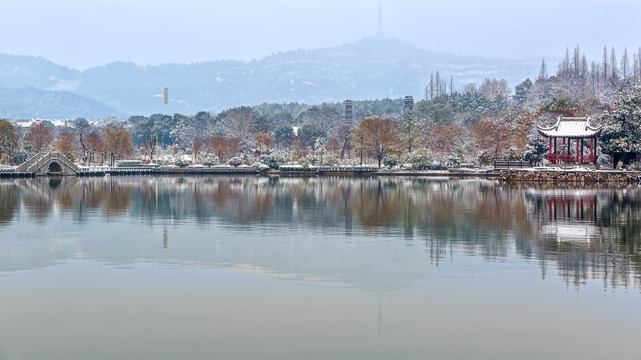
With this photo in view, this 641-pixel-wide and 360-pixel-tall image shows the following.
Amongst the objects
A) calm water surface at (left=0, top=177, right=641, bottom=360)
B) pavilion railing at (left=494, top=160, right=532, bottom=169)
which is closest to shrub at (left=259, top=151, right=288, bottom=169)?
pavilion railing at (left=494, top=160, right=532, bottom=169)

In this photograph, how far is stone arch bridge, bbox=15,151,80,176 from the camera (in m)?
99.9

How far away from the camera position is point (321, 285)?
24203mm

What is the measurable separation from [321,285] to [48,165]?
283 feet

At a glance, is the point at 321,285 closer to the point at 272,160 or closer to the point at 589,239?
the point at 589,239

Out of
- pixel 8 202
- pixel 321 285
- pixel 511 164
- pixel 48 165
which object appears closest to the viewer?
pixel 321 285

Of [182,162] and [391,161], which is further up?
[391,161]

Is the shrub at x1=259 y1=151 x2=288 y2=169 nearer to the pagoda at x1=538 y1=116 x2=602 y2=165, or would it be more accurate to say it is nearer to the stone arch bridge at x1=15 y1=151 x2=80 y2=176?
the stone arch bridge at x1=15 y1=151 x2=80 y2=176

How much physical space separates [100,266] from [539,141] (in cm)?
7760

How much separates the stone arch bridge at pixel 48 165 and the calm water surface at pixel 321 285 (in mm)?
56157

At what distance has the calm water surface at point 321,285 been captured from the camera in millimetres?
18031

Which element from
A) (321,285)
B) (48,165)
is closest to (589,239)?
(321,285)

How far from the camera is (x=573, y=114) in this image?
359 ft

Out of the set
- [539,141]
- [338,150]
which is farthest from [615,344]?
[338,150]

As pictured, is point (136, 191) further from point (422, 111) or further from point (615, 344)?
point (422, 111)
